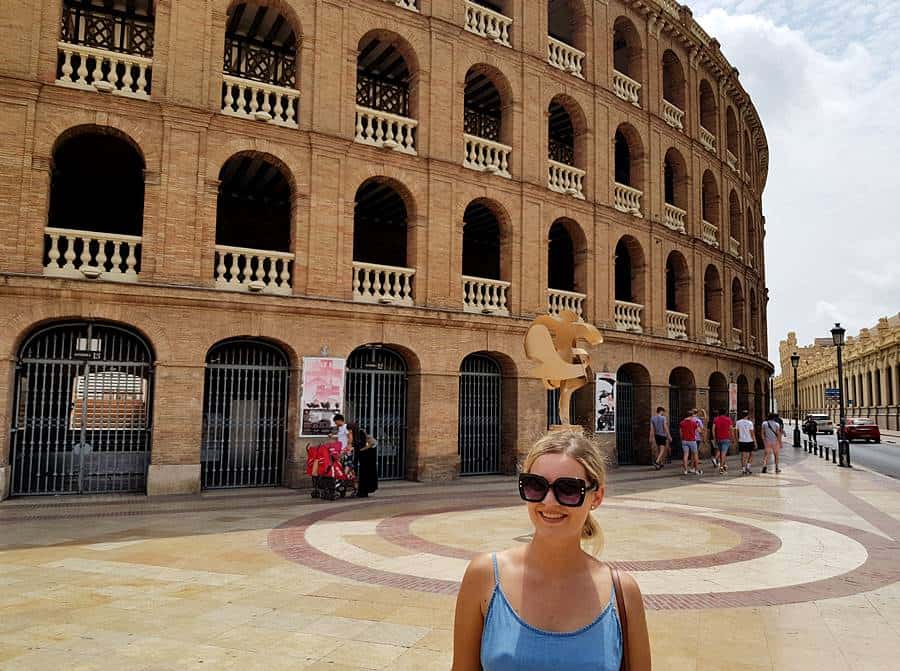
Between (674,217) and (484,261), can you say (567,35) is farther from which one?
(484,261)

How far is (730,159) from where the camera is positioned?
96.3ft

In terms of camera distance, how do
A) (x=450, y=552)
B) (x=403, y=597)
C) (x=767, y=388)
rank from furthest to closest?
(x=767, y=388) → (x=450, y=552) → (x=403, y=597)

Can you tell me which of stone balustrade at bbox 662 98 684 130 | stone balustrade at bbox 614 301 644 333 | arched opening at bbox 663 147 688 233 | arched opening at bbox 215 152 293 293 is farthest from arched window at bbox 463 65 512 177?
arched opening at bbox 663 147 688 233

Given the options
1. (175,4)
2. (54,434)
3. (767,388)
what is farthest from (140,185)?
(767,388)

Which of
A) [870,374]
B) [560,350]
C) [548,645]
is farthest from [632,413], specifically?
[870,374]

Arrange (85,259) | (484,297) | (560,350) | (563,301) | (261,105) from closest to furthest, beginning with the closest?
1. (560,350)
2. (85,259)
3. (261,105)
4. (484,297)
5. (563,301)

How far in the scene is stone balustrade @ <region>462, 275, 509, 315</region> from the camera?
1806 centimetres

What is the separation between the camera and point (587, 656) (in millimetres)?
1996

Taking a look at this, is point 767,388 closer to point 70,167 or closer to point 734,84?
point 734,84

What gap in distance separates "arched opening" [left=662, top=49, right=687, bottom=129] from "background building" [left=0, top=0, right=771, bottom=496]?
53 cm

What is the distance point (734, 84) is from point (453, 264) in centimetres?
1927

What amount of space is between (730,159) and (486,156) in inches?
592

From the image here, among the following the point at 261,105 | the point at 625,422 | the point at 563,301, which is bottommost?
the point at 625,422

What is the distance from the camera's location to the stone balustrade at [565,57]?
2053 centimetres
